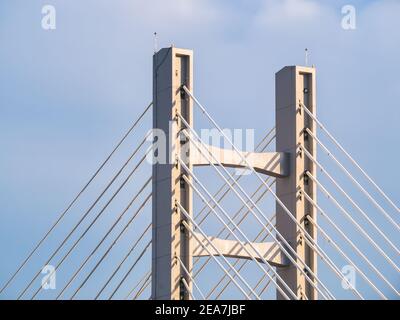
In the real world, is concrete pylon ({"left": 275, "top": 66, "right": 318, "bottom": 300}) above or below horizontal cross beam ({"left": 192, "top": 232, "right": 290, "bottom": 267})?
above

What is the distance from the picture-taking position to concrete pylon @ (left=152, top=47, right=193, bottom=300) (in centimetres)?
3344

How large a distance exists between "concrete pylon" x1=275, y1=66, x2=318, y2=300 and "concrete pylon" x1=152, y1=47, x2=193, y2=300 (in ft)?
11.7

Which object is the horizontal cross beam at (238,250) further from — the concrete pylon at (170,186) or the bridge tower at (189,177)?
the concrete pylon at (170,186)

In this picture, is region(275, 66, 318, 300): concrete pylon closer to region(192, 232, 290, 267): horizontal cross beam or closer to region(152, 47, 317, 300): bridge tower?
region(152, 47, 317, 300): bridge tower

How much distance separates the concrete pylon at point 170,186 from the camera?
33438mm

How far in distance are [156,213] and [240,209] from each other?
162 inches

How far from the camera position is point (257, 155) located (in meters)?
36.1

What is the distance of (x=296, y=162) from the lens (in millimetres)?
36562

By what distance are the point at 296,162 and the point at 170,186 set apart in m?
4.05

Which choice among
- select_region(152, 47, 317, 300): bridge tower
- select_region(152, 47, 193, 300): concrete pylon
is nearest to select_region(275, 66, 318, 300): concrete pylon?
select_region(152, 47, 317, 300): bridge tower

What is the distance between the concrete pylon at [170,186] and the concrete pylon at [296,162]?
3.55 metres

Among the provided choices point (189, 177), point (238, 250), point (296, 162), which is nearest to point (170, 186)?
point (189, 177)
